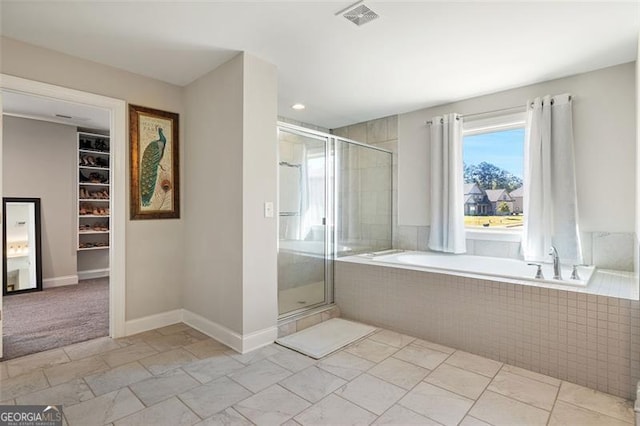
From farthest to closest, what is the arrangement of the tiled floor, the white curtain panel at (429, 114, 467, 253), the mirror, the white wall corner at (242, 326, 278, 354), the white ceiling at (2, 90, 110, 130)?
the mirror < the white ceiling at (2, 90, 110, 130) < the white curtain panel at (429, 114, 467, 253) < the white wall corner at (242, 326, 278, 354) < the tiled floor

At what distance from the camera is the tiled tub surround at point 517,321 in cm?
204

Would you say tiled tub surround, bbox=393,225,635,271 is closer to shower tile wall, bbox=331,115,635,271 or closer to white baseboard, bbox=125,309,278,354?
shower tile wall, bbox=331,115,635,271

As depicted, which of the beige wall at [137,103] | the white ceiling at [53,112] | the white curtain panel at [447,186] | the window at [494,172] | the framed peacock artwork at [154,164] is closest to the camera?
the beige wall at [137,103]

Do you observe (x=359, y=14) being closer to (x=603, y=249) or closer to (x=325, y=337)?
(x=325, y=337)

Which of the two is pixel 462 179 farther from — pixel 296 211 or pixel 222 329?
pixel 222 329

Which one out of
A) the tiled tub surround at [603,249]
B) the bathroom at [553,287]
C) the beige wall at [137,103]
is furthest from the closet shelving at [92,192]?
the tiled tub surround at [603,249]

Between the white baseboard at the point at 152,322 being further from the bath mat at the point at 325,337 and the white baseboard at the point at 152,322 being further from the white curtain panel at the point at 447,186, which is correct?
the white curtain panel at the point at 447,186

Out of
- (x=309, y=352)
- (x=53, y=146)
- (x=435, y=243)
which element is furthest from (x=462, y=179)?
(x=53, y=146)

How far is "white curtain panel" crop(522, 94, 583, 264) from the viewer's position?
2.97 meters

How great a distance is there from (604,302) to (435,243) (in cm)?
185

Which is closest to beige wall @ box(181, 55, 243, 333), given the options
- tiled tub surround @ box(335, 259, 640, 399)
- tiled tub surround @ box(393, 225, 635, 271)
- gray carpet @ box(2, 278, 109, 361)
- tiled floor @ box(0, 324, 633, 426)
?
tiled floor @ box(0, 324, 633, 426)

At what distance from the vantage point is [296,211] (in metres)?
3.35

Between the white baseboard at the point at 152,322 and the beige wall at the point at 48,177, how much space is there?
273 cm

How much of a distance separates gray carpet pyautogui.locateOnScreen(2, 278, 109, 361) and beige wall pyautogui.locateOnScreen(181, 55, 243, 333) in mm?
931
